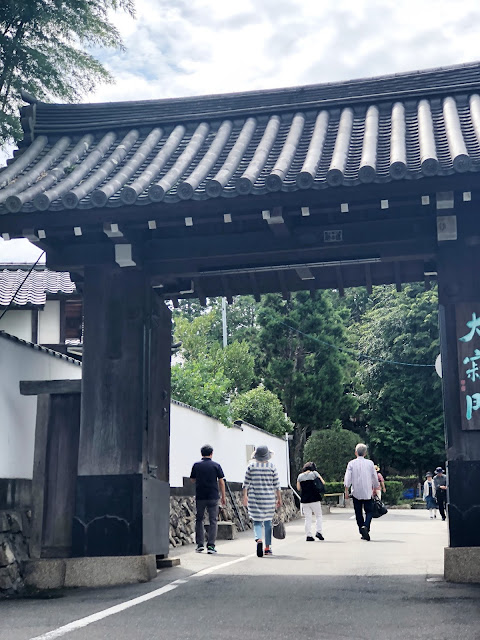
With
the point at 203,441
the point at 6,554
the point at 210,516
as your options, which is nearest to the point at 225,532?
the point at 203,441

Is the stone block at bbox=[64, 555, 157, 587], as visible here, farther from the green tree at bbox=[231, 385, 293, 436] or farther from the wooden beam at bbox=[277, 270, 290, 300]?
the green tree at bbox=[231, 385, 293, 436]

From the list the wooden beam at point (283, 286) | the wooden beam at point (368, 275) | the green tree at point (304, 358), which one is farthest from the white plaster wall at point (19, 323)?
the green tree at point (304, 358)

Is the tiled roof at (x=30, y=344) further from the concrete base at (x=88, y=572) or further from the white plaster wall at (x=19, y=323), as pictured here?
the white plaster wall at (x=19, y=323)

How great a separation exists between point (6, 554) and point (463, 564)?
5.35m

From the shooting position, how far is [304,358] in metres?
47.0

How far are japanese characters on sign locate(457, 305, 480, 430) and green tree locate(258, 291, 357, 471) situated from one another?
36.0m

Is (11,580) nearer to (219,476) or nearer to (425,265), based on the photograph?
(219,476)

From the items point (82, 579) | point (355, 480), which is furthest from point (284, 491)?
point (82, 579)

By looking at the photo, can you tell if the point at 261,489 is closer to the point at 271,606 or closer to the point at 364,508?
the point at 364,508

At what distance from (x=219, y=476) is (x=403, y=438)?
37.3m

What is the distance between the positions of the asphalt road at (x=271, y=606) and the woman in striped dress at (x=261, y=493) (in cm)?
81

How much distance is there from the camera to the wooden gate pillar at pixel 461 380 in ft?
31.7

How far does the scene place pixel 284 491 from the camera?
3266 centimetres

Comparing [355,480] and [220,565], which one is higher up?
[355,480]
